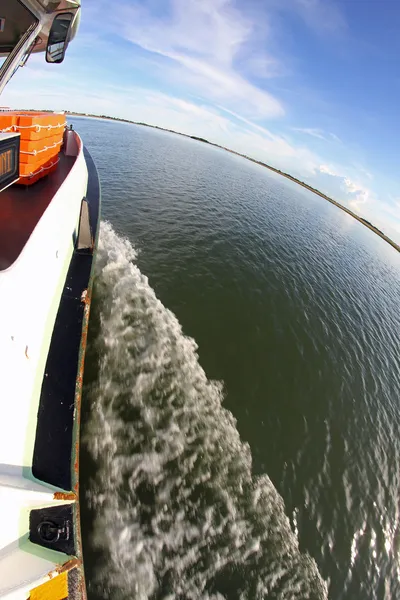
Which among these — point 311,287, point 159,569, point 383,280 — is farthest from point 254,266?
point 383,280

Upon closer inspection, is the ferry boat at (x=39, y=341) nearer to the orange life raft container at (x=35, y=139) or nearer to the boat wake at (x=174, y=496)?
the orange life raft container at (x=35, y=139)

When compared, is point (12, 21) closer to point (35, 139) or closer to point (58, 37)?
point (58, 37)

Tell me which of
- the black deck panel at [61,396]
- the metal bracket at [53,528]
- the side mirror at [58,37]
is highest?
the side mirror at [58,37]

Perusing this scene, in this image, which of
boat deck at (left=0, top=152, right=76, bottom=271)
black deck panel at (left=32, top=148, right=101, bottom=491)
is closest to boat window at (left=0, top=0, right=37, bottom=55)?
boat deck at (left=0, top=152, right=76, bottom=271)

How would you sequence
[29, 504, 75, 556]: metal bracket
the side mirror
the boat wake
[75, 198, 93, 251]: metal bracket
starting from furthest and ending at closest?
[75, 198, 93, 251]: metal bracket, the side mirror, the boat wake, [29, 504, 75, 556]: metal bracket

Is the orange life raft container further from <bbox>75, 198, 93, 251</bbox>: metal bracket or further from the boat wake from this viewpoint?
the boat wake

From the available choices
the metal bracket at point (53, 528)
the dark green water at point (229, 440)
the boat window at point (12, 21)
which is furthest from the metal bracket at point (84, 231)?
the metal bracket at point (53, 528)
